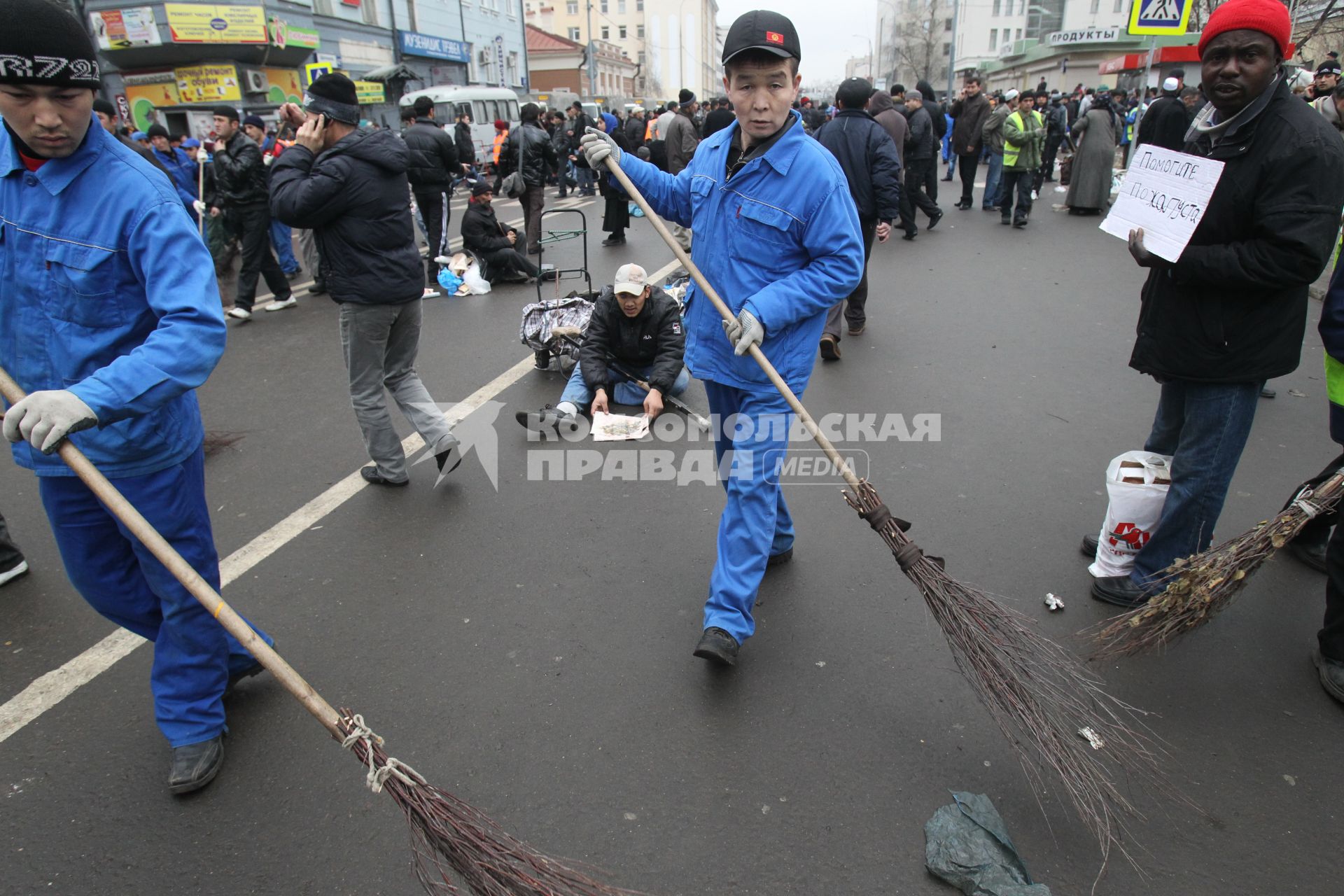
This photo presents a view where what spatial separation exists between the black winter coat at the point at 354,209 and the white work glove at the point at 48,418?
2.07 meters

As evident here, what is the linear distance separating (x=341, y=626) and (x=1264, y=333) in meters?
3.49

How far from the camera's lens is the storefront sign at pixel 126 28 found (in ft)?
74.8

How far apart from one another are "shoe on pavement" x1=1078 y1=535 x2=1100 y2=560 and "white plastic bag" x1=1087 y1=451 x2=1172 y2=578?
0.67ft

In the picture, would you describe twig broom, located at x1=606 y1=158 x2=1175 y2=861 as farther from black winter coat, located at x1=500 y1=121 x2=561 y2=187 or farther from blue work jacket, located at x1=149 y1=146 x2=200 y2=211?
black winter coat, located at x1=500 y1=121 x2=561 y2=187

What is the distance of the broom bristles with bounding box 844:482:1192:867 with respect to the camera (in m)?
2.24

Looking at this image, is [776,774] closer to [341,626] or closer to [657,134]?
[341,626]

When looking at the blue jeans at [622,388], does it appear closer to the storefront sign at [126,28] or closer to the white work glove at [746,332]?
the white work glove at [746,332]

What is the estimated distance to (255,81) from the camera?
82.2 ft

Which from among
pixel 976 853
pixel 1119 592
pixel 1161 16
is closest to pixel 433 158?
pixel 1119 592

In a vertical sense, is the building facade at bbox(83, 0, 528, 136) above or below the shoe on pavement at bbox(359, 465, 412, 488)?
above

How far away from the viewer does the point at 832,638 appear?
3.03 meters

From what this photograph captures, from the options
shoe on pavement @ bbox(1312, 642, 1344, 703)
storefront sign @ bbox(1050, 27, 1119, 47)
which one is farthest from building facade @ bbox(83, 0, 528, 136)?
storefront sign @ bbox(1050, 27, 1119, 47)

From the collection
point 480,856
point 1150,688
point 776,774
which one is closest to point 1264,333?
point 1150,688

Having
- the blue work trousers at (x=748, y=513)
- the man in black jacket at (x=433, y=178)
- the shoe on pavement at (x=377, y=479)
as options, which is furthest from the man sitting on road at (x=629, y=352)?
the man in black jacket at (x=433, y=178)
